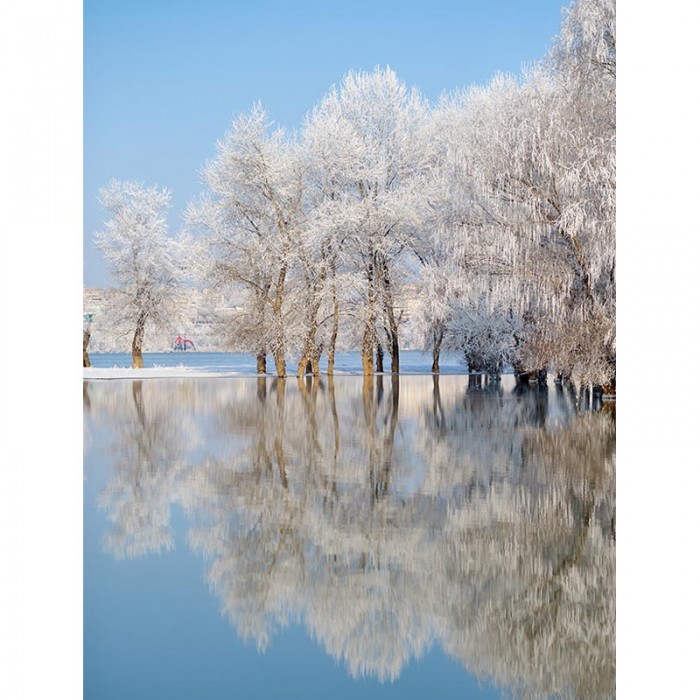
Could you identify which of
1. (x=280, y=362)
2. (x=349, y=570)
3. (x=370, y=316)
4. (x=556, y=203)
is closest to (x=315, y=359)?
(x=280, y=362)

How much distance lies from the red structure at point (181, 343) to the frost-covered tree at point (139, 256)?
79 cm

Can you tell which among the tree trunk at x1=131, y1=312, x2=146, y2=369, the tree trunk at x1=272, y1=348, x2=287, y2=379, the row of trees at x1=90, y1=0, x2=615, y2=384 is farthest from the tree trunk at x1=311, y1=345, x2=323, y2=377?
the tree trunk at x1=131, y1=312, x2=146, y2=369

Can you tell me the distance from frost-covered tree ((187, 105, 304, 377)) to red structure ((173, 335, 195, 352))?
452 cm

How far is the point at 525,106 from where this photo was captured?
28.3ft

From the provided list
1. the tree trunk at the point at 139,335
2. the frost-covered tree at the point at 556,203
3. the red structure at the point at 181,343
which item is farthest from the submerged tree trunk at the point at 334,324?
the red structure at the point at 181,343

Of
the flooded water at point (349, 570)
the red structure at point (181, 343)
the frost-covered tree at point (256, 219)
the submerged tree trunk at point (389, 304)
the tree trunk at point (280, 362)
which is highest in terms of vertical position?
the frost-covered tree at point (256, 219)

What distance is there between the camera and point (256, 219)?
1377cm

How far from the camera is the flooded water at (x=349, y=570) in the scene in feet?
6.14

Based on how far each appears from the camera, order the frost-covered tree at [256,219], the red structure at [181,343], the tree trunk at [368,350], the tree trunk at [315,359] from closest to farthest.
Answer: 1. the frost-covered tree at [256,219]
2. the tree trunk at [368,350]
3. the tree trunk at [315,359]
4. the red structure at [181,343]

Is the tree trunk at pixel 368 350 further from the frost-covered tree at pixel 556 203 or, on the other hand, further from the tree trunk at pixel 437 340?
the frost-covered tree at pixel 556 203
